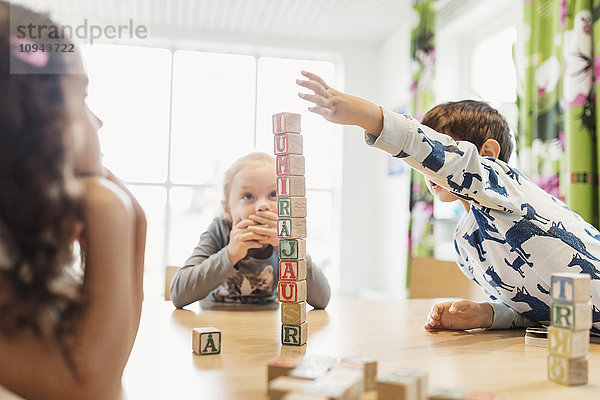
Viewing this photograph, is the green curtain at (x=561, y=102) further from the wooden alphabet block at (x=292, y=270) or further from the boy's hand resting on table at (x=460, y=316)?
the wooden alphabet block at (x=292, y=270)

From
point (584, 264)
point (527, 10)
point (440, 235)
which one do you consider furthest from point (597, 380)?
point (440, 235)

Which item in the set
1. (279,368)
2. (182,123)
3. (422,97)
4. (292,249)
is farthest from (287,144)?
(182,123)

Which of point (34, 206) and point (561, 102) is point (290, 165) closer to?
point (34, 206)

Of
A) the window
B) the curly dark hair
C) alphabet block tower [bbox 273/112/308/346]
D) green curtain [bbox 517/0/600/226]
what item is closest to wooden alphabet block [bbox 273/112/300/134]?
alphabet block tower [bbox 273/112/308/346]

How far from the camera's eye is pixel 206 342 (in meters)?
0.75

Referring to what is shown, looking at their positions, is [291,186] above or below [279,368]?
above

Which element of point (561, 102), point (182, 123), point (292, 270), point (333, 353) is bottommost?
point (333, 353)

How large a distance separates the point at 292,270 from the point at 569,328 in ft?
1.28

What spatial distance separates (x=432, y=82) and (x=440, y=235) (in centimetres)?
97

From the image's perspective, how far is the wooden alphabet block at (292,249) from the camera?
0.82 m

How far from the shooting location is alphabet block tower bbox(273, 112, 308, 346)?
817mm

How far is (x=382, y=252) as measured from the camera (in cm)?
429

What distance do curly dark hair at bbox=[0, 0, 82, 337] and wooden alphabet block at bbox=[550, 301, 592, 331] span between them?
52 cm

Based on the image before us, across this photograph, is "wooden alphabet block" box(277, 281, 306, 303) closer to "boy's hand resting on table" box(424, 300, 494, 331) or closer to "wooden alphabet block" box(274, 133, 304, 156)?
"wooden alphabet block" box(274, 133, 304, 156)
